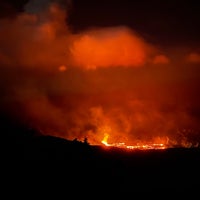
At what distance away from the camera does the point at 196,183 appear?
4872cm

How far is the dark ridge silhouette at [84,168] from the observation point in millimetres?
39344

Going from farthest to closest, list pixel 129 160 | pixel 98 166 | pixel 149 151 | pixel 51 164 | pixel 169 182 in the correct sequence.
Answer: pixel 149 151 < pixel 129 160 < pixel 169 182 < pixel 98 166 < pixel 51 164

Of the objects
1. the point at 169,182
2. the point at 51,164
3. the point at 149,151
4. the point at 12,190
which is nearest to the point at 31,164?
the point at 51,164

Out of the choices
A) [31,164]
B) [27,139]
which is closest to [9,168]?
[31,164]

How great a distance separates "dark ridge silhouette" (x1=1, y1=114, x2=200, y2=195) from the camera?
129 ft

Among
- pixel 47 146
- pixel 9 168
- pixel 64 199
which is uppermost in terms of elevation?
pixel 47 146

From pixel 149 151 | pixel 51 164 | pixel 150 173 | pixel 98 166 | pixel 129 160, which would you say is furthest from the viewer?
pixel 149 151

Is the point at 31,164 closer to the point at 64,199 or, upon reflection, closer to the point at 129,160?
the point at 64,199

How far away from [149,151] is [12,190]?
115 feet

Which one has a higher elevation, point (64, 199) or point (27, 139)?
point (27, 139)

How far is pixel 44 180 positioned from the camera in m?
38.6

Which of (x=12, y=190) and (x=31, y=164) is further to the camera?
(x=31, y=164)

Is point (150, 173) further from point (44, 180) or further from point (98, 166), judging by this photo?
point (44, 180)

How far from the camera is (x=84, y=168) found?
1681 inches
